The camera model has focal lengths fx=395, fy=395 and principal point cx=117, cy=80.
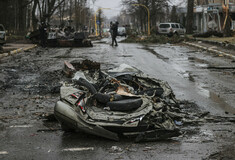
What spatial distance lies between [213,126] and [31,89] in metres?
5.59

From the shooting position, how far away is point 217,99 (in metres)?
8.82

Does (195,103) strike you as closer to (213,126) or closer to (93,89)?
(213,126)

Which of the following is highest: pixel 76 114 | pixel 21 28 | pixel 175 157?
pixel 21 28

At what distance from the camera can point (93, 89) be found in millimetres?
6395

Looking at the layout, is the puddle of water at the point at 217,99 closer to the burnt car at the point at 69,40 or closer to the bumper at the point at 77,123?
the bumper at the point at 77,123

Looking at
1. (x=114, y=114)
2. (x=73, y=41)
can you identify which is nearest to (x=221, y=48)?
(x=73, y=41)

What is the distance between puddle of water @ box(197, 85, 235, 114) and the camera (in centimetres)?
771

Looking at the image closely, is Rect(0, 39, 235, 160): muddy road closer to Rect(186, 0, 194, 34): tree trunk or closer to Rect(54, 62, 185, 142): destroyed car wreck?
Rect(54, 62, 185, 142): destroyed car wreck

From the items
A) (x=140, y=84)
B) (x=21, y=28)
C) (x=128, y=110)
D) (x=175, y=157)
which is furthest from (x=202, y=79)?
(x=21, y=28)

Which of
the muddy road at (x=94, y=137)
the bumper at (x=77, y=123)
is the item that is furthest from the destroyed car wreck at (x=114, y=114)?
the muddy road at (x=94, y=137)

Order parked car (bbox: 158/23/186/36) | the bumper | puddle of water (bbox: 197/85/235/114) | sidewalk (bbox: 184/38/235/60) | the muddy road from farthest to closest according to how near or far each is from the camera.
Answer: parked car (bbox: 158/23/186/36) < sidewalk (bbox: 184/38/235/60) < puddle of water (bbox: 197/85/235/114) < the bumper < the muddy road

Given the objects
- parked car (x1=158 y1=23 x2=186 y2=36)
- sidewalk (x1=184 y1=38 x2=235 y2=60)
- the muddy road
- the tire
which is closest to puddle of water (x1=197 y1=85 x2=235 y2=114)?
the muddy road

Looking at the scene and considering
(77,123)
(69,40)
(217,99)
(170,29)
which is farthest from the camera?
(170,29)

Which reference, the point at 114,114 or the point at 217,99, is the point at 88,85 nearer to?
the point at 114,114
